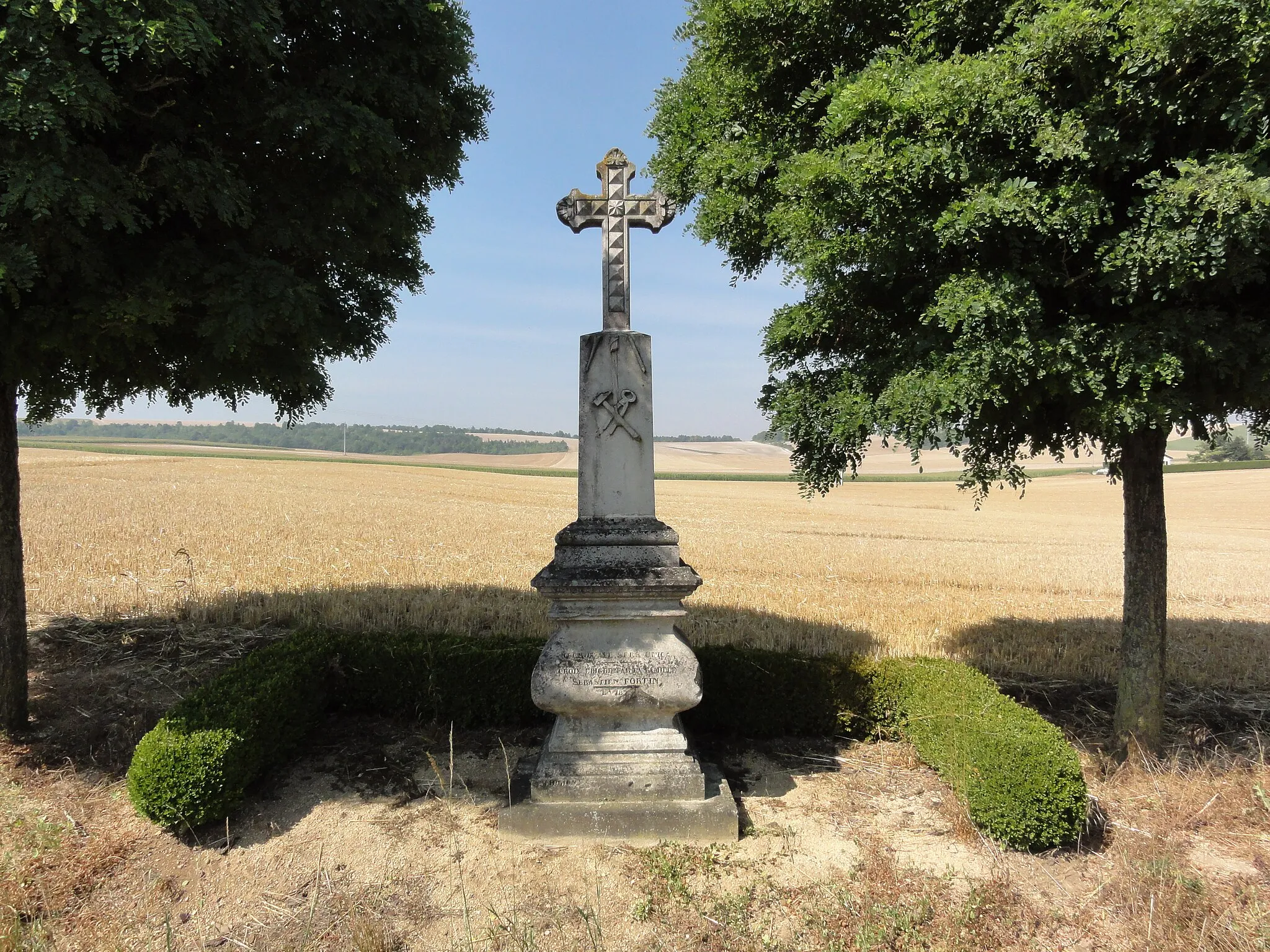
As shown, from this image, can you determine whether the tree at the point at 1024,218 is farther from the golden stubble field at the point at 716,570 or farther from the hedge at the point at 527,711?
the golden stubble field at the point at 716,570

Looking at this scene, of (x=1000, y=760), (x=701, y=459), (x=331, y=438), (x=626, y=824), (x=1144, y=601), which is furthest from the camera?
(x=331, y=438)

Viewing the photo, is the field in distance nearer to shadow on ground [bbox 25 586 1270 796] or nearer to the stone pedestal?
shadow on ground [bbox 25 586 1270 796]

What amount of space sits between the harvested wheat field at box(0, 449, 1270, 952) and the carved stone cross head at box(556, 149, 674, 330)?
3.82 meters

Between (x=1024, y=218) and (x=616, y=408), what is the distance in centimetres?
298

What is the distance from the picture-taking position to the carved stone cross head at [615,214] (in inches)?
211

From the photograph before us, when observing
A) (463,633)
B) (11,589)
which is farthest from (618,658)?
(11,589)

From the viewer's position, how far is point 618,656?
5121mm

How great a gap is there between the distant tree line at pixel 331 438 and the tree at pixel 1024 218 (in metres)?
96.3

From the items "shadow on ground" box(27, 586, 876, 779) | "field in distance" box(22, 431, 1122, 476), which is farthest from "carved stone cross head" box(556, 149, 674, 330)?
"field in distance" box(22, 431, 1122, 476)

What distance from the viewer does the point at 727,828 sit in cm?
493

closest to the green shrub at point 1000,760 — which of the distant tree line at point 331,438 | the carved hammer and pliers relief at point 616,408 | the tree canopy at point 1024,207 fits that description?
the tree canopy at point 1024,207

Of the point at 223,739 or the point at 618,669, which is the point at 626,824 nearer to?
the point at 618,669

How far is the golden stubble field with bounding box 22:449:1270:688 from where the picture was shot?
941 centimetres

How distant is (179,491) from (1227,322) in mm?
30030
